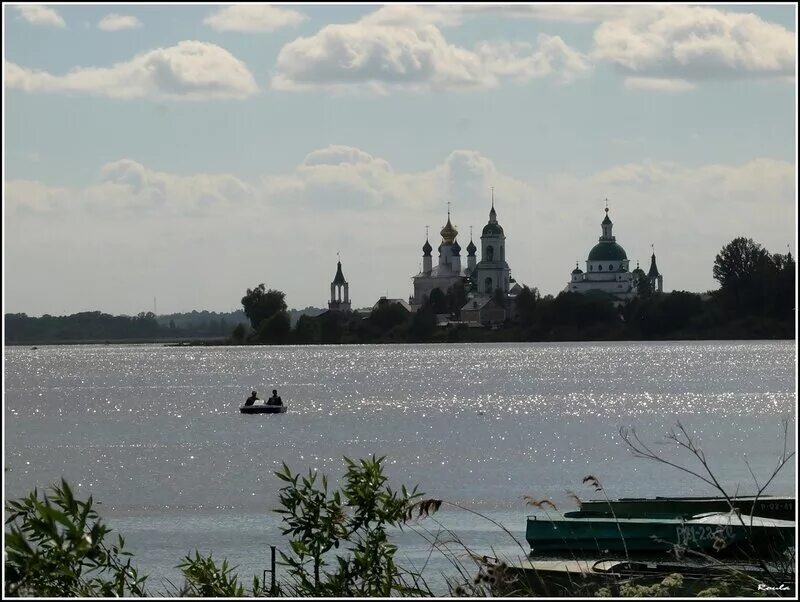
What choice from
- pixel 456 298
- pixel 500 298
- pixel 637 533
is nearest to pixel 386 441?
pixel 637 533

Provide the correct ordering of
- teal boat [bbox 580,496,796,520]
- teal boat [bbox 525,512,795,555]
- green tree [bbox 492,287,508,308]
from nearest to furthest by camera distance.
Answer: teal boat [bbox 525,512,795,555] < teal boat [bbox 580,496,796,520] < green tree [bbox 492,287,508,308]

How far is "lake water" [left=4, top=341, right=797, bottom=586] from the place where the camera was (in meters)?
28.0

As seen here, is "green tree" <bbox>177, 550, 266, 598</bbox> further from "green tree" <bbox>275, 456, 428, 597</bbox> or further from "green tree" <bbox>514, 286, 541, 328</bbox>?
"green tree" <bbox>514, 286, 541, 328</bbox>

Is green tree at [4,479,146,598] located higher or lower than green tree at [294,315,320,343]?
lower

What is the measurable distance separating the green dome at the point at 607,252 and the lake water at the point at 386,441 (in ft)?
230

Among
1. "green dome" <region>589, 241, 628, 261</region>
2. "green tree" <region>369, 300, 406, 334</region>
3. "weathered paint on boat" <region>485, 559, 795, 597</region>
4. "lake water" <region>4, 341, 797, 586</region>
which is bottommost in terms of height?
"lake water" <region>4, 341, 797, 586</region>

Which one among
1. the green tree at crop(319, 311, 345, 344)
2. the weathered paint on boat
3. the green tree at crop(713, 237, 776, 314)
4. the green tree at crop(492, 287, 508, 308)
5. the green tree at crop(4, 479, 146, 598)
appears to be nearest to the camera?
the green tree at crop(4, 479, 146, 598)

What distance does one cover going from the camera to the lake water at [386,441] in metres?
28.0

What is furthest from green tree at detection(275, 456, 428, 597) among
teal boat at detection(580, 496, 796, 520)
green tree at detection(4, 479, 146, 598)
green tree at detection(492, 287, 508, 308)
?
green tree at detection(492, 287, 508, 308)

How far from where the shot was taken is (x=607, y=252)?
180 m

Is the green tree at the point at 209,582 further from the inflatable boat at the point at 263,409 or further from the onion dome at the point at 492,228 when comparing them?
the onion dome at the point at 492,228

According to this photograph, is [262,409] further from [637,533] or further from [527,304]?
[527,304]

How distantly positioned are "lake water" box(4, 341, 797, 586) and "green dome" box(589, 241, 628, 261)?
70.1 m
